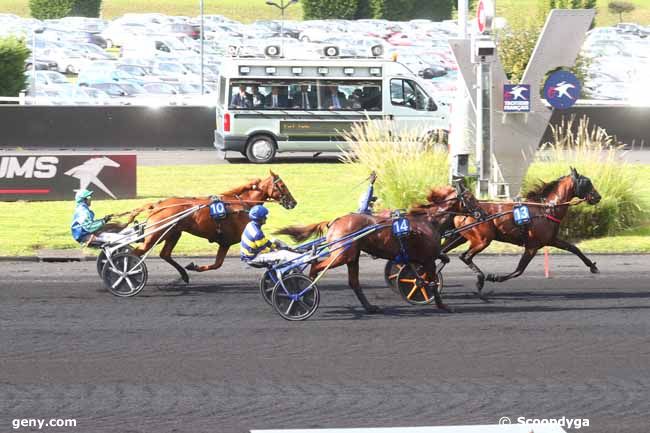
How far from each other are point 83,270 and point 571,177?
671cm

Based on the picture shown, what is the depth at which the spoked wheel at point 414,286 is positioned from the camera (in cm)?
1202

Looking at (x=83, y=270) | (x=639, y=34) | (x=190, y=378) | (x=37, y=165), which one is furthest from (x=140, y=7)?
(x=190, y=378)

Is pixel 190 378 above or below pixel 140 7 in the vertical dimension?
below

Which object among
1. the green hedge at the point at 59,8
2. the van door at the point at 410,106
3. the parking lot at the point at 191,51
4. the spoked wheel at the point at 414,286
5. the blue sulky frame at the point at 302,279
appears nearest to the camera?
the blue sulky frame at the point at 302,279

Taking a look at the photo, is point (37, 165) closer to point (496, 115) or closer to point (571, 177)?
point (496, 115)

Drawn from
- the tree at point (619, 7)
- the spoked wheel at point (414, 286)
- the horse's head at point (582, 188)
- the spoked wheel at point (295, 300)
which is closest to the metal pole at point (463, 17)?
the horse's head at point (582, 188)

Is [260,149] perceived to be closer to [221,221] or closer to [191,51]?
[221,221]

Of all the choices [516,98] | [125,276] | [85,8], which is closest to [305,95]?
[516,98]

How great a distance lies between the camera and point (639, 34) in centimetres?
6306

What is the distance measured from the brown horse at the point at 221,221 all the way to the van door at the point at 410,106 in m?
14.1

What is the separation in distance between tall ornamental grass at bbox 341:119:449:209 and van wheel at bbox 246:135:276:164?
29.2 feet

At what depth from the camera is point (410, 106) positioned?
89.5 ft

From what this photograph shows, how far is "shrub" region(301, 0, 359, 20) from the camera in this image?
68.8 m

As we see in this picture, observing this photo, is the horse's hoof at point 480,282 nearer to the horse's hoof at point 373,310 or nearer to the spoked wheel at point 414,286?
the spoked wheel at point 414,286
